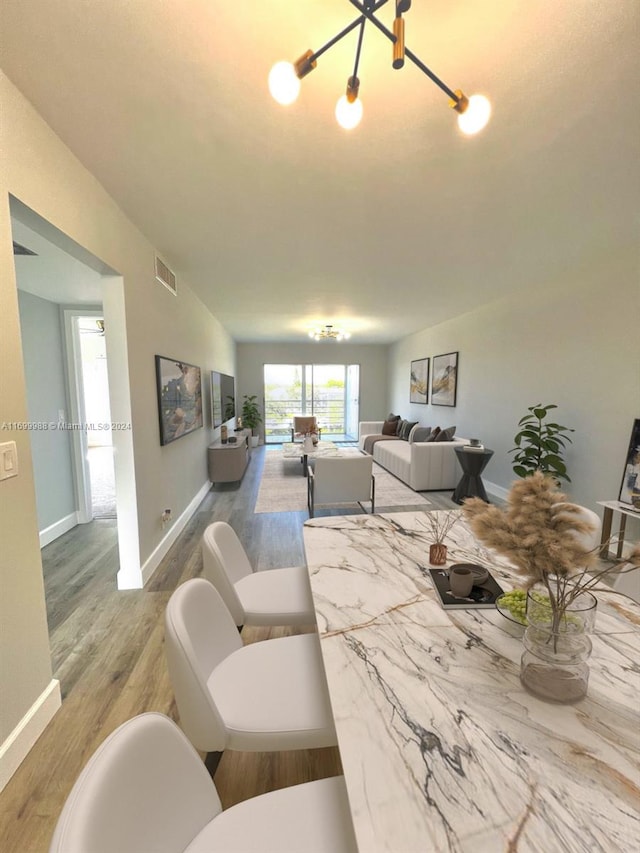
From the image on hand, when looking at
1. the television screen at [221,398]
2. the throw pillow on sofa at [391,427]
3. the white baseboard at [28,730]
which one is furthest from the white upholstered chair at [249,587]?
the throw pillow on sofa at [391,427]

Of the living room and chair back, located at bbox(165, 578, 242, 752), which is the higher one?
the living room

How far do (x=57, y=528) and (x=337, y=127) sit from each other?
396cm

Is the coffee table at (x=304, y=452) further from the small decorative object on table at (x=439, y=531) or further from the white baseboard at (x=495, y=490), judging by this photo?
the small decorative object on table at (x=439, y=531)

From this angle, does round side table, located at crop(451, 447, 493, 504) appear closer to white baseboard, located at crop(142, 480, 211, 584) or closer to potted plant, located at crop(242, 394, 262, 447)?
white baseboard, located at crop(142, 480, 211, 584)

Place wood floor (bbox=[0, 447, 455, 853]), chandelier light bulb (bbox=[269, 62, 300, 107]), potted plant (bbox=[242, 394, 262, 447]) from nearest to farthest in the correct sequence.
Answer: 1. chandelier light bulb (bbox=[269, 62, 300, 107])
2. wood floor (bbox=[0, 447, 455, 853])
3. potted plant (bbox=[242, 394, 262, 447])

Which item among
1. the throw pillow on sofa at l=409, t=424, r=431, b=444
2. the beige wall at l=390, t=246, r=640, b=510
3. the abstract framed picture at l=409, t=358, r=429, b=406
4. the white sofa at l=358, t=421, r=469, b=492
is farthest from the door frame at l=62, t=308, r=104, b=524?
the abstract framed picture at l=409, t=358, r=429, b=406

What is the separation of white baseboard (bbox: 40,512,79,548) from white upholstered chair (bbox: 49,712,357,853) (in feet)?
10.8

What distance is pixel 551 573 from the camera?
2.76 ft

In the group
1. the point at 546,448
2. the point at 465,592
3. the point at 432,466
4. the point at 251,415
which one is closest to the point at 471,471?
the point at 432,466

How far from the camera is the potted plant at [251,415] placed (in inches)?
316

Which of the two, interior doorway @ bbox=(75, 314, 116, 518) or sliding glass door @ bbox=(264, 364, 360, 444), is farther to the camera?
sliding glass door @ bbox=(264, 364, 360, 444)

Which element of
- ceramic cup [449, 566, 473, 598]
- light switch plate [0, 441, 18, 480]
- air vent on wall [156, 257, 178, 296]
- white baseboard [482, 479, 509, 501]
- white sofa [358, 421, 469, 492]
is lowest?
white baseboard [482, 479, 509, 501]

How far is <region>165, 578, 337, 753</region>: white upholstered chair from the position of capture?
0.93 meters

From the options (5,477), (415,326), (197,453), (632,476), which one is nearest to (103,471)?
(197,453)
